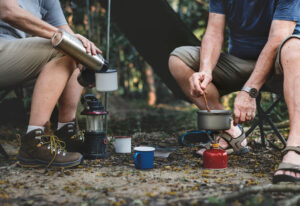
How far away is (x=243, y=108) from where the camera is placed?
2.02 m

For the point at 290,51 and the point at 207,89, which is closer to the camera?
the point at 290,51

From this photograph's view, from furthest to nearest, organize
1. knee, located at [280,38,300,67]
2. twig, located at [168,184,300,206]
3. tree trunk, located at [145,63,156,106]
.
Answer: tree trunk, located at [145,63,156,106], knee, located at [280,38,300,67], twig, located at [168,184,300,206]

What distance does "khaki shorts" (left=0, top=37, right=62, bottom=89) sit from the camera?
84.4 inches

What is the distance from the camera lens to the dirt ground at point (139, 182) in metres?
1.55

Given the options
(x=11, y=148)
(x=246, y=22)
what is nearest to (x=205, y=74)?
(x=246, y=22)

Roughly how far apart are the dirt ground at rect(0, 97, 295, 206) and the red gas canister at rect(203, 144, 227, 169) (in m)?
0.06

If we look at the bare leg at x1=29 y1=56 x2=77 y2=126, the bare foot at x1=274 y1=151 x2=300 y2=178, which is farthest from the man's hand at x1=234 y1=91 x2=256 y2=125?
the bare leg at x1=29 y1=56 x2=77 y2=126

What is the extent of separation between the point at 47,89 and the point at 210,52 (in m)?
1.14

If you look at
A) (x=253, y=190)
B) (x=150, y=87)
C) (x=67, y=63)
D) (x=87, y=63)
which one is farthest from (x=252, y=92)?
(x=150, y=87)

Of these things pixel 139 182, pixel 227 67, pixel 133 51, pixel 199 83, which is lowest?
pixel 139 182

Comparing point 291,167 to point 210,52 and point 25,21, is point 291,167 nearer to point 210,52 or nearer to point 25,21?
point 210,52

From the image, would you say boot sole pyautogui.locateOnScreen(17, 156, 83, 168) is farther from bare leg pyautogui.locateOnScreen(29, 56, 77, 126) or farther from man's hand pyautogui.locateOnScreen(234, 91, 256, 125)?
man's hand pyautogui.locateOnScreen(234, 91, 256, 125)


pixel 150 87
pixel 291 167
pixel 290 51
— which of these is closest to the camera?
pixel 291 167

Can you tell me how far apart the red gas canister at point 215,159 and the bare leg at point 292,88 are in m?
0.42
